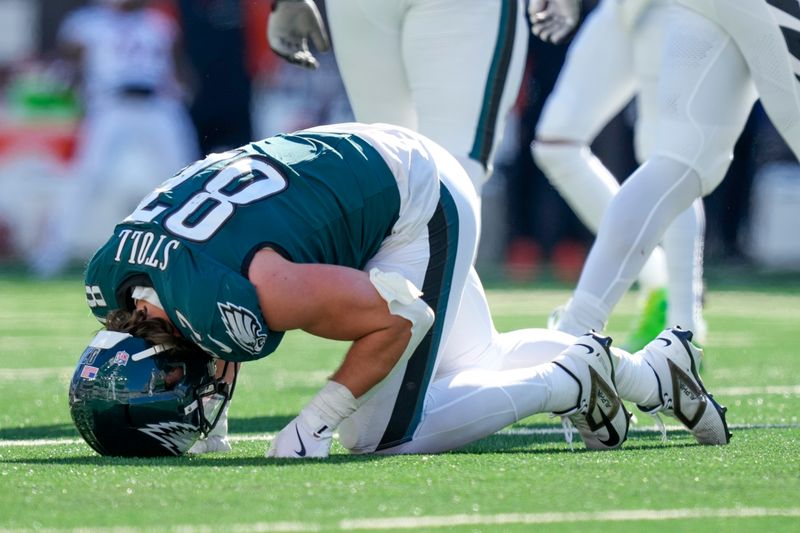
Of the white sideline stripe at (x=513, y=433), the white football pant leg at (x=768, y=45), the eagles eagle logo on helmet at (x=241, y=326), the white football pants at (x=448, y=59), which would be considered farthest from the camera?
the white football pants at (x=448, y=59)

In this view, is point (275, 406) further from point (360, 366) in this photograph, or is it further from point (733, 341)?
point (733, 341)

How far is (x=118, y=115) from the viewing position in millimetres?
12734

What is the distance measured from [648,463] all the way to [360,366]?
656mm

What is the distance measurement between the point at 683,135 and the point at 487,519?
6.82 feet

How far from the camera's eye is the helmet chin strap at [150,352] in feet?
10.3

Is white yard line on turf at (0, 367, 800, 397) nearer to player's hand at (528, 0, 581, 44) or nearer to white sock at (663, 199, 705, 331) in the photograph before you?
white sock at (663, 199, 705, 331)

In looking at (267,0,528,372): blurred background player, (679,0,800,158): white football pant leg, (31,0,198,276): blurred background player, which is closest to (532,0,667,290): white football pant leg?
(267,0,528,372): blurred background player

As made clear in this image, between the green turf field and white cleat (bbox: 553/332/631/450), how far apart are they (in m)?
0.07

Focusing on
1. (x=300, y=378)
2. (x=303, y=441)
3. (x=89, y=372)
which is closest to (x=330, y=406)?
(x=303, y=441)

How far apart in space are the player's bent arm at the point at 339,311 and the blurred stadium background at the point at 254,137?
923cm

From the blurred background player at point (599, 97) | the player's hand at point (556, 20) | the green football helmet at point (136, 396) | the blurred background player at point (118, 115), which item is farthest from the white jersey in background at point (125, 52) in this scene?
the green football helmet at point (136, 396)

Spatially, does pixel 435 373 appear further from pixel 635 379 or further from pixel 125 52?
pixel 125 52

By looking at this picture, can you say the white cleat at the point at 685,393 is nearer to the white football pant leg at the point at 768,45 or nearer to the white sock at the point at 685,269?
the white football pant leg at the point at 768,45

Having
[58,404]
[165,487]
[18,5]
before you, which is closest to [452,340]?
[165,487]
